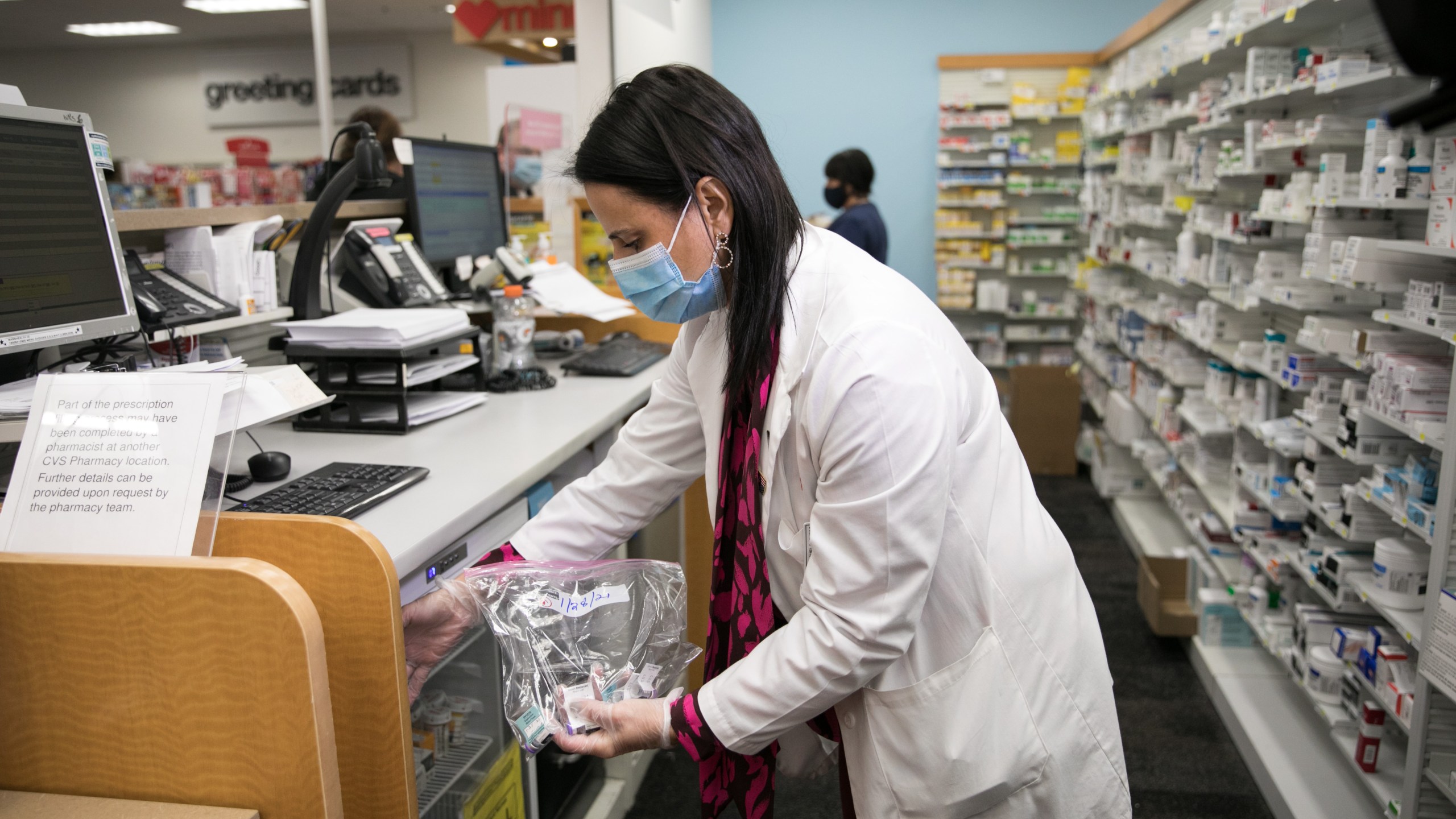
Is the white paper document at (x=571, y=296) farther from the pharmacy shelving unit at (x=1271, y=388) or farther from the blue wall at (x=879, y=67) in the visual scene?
the blue wall at (x=879, y=67)

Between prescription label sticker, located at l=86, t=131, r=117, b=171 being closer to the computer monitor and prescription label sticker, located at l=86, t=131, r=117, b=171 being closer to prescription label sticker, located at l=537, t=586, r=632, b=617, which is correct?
the computer monitor

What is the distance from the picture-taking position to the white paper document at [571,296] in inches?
129

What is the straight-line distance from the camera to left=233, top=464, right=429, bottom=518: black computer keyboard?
153cm

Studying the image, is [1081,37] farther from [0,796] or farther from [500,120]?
[0,796]

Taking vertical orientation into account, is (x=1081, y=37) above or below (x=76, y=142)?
above

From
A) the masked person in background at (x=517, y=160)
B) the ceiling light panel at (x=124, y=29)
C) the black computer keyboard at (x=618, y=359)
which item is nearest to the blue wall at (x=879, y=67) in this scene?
the masked person in background at (x=517, y=160)

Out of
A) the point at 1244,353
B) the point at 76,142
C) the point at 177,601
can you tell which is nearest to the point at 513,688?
the point at 177,601

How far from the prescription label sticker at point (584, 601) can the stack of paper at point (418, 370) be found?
102cm

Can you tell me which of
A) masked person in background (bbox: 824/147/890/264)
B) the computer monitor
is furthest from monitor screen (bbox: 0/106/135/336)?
masked person in background (bbox: 824/147/890/264)

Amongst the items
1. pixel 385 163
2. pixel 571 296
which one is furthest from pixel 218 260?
pixel 571 296

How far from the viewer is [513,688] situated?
1228 mm

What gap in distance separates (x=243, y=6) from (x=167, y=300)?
9.34 meters

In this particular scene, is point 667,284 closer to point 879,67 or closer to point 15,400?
point 15,400

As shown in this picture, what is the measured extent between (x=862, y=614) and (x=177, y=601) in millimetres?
726
